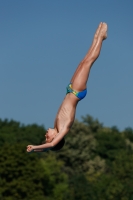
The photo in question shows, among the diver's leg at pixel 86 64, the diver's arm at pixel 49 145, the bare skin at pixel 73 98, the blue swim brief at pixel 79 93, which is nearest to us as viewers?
the diver's arm at pixel 49 145

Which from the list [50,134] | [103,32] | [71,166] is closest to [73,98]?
[50,134]

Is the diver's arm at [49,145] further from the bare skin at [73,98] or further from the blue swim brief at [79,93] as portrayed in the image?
the blue swim brief at [79,93]

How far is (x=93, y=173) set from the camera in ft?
333

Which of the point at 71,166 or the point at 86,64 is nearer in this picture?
the point at 86,64

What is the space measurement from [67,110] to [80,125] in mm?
87276

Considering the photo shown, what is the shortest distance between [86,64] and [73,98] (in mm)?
1047

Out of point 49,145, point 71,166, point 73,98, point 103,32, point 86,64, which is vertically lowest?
point 49,145

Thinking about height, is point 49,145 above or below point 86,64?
below

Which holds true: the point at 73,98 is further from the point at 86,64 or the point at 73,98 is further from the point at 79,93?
the point at 86,64

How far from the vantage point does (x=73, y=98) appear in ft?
76.3

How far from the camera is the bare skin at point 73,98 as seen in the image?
22.6 metres

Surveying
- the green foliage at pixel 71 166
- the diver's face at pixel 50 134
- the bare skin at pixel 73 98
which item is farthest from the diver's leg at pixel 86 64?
the green foliage at pixel 71 166

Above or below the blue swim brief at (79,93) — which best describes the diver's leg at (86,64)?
above

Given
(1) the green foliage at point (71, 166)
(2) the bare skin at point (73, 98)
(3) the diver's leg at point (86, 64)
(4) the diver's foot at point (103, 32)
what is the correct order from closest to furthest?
(2) the bare skin at point (73, 98)
(3) the diver's leg at point (86, 64)
(4) the diver's foot at point (103, 32)
(1) the green foliage at point (71, 166)
